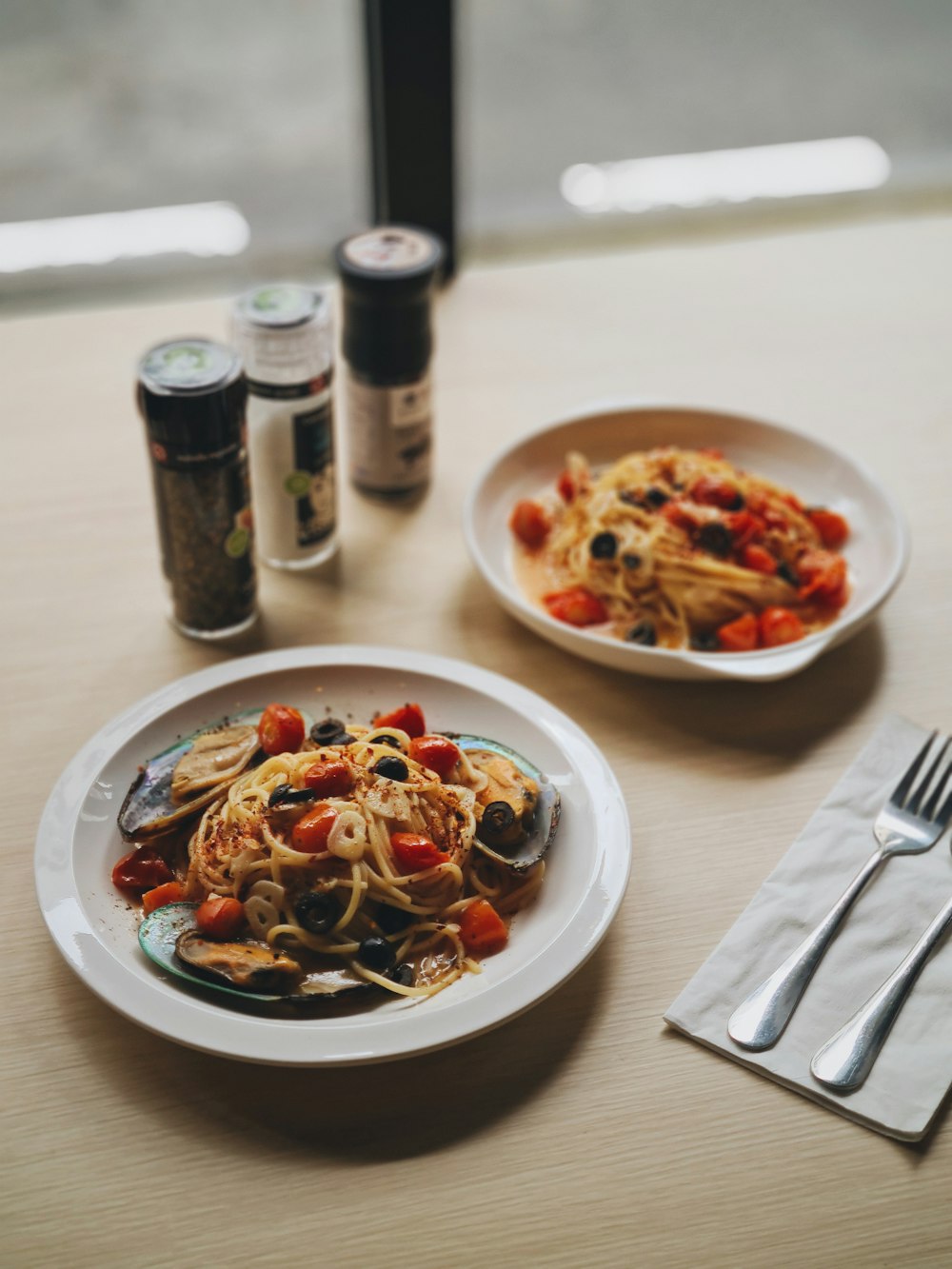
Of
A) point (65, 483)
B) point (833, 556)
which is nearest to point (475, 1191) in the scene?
point (833, 556)

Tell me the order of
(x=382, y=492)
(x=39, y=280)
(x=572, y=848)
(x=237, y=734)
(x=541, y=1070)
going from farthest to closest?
(x=39, y=280) < (x=382, y=492) < (x=237, y=734) < (x=572, y=848) < (x=541, y=1070)

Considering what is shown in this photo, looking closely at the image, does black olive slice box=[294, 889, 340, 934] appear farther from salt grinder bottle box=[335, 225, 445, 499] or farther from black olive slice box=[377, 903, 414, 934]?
salt grinder bottle box=[335, 225, 445, 499]

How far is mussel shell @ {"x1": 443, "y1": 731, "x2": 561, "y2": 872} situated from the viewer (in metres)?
Result: 1.41

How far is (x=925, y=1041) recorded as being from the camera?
129cm

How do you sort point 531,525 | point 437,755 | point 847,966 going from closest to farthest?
point 847,966, point 437,755, point 531,525

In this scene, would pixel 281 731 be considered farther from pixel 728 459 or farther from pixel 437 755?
pixel 728 459

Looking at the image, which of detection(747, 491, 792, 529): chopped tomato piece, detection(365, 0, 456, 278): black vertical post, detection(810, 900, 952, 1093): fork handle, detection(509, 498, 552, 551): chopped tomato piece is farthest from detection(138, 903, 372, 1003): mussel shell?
detection(365, 0, 456, 278): black vertical post

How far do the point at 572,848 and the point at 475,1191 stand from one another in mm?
395

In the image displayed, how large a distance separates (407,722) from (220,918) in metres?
0.37

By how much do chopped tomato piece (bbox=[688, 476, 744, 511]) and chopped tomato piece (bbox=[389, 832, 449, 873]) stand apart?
33.3 inches

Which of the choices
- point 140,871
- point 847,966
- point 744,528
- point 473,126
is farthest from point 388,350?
point 473,126

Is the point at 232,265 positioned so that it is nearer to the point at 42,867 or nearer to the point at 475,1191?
the point at 42,867

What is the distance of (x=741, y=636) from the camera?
1.81 metres

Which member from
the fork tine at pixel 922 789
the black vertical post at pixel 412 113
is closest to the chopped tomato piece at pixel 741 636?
the fork tine at pixel 922 789
